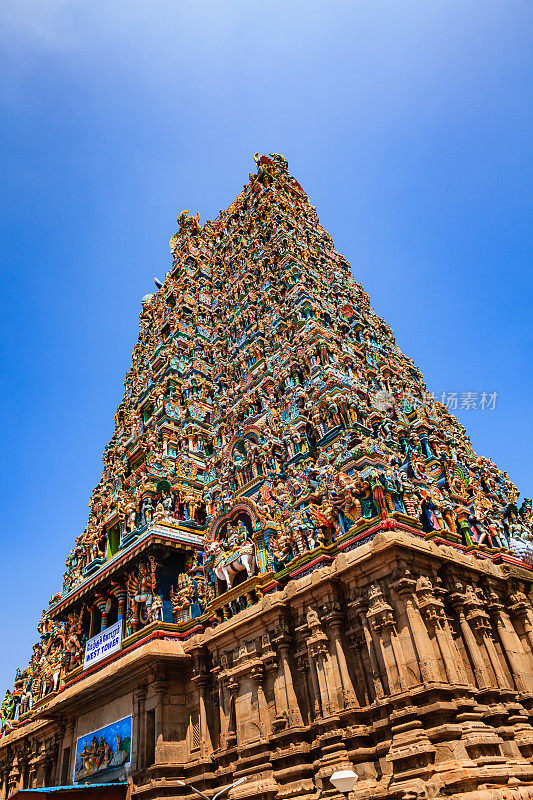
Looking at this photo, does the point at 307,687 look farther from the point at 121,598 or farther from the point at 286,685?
the point at 121,598

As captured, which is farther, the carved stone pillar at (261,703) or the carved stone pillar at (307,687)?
the carved stone pillar at (261,703)

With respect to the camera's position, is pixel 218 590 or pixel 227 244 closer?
pixel 218 590

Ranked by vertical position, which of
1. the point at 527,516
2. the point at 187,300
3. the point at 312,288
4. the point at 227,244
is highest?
the point at 227,244

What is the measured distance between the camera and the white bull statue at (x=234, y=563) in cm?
2111

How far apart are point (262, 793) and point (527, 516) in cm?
1454

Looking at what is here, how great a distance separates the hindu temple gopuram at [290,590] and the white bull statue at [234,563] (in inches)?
3.2

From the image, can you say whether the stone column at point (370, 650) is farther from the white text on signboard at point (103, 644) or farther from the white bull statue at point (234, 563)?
the white text on signboard at point (103, 644)

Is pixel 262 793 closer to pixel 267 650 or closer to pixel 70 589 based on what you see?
pixel 267 650

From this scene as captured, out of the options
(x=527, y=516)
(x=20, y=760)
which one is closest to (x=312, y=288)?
(x=527, y=516)

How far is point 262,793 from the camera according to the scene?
15914 millimetres

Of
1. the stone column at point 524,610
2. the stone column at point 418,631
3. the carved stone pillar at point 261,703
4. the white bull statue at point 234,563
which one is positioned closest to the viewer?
the stone column at point 418,631

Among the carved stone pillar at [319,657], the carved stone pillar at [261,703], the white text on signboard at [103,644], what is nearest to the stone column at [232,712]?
the carved stone pillar at [261,703]

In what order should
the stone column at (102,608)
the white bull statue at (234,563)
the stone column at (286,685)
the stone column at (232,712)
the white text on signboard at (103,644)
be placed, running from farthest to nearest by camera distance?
the stone column at (102,608) < the white text on signboard at (103,644) < the white bull statue at (234,563) < the stone column at (232,712) < the stone column at (286,685)

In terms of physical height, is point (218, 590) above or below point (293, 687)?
above
